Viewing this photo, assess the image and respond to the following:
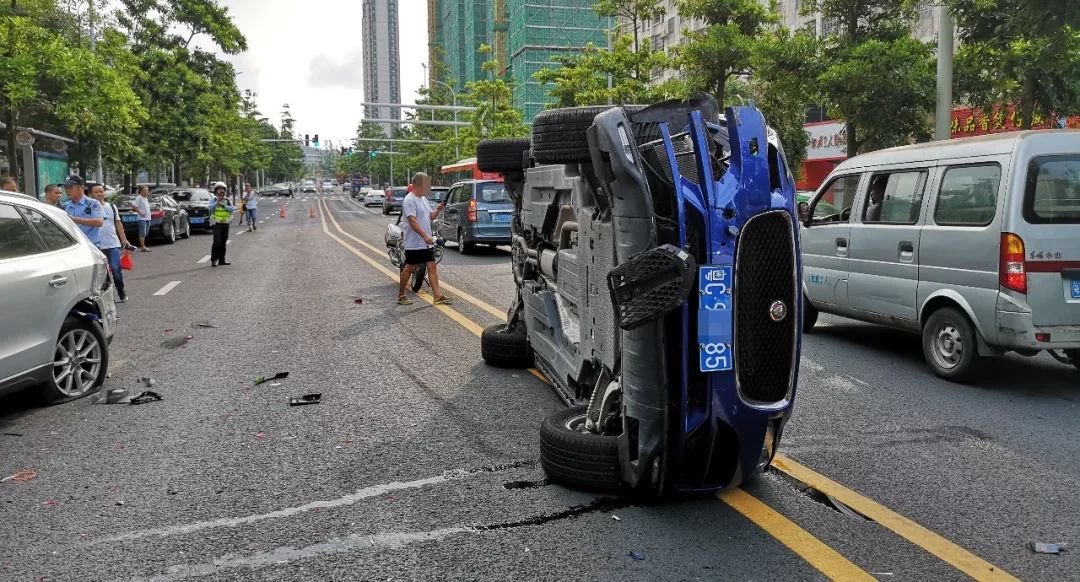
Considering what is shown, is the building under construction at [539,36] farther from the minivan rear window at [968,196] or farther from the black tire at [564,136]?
the black tire at [564,136]

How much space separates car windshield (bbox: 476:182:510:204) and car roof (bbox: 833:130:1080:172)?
12.0 meters

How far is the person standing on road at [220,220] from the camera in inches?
680

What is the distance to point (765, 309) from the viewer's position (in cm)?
387

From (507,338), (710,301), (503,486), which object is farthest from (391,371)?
(710,301)

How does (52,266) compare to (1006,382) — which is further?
(1006,382)

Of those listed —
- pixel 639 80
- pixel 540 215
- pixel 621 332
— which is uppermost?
pixel 639 80

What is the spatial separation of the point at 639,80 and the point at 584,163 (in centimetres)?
3057

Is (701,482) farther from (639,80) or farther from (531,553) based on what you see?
(639,80)

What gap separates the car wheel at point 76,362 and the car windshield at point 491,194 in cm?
1320

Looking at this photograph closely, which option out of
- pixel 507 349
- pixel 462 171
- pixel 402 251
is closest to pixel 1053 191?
pixel 507 349

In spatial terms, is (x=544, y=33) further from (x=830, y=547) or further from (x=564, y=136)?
(x=830, y=547)

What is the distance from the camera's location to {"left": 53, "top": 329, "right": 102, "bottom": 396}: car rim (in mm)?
6399

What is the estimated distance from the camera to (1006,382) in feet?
22.8

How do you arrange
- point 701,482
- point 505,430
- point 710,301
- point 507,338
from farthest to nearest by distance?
point 507,338
point 505,430
point 701,482
point 710,301
